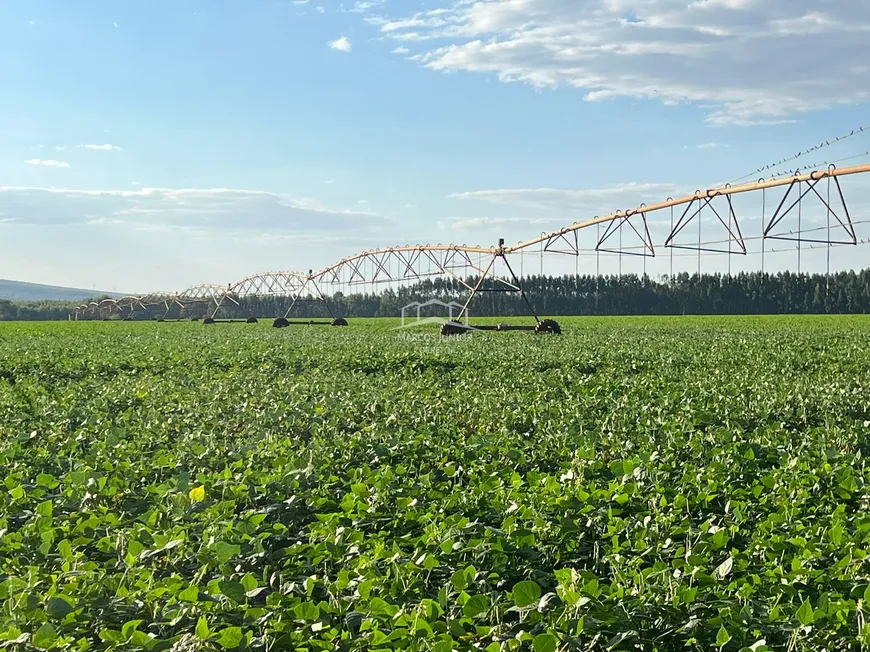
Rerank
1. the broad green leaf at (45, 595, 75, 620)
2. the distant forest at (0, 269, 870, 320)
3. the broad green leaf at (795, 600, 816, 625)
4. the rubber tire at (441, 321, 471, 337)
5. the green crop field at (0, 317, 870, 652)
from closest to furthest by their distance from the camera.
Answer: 1. the broad green leaf at (795, 600, 816, 625)
2. the green crop field at (0, 317, 870, 652)
3. the broad green leaf at (45, 595, 75, 620)
4. the rubber tire at (441, 321, 471, 337)
5. the distant forest at (0, 269, 870, 320)

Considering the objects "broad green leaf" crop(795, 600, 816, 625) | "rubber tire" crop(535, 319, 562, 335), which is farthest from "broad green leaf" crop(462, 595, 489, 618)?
"rubber tire" crop(535, 319, 562, 335)

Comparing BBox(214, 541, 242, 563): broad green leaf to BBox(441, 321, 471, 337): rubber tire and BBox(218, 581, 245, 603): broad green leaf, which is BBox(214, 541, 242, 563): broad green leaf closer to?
BBox(218, 581, 245, 603): broad green leaf

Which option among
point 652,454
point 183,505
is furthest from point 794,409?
point 183,505

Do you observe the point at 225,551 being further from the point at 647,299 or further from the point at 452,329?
the point at 647,299

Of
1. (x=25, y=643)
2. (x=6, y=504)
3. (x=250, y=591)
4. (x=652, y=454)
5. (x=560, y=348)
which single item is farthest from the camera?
(x=560, y=348)

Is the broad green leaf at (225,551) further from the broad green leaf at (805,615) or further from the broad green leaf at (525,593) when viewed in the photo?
the broad green leaf at (805,615)

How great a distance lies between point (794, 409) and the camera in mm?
8523

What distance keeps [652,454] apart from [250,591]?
10.3ft

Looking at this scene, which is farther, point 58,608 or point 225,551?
point 225,551

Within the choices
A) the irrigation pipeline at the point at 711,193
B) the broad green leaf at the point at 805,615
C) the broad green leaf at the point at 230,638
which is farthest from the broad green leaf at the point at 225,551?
the irrigation pipeline at the point at 711,193

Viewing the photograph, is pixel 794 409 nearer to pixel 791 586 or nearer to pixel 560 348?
pixel 791 586

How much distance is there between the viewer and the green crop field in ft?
10.2

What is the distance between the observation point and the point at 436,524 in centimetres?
429

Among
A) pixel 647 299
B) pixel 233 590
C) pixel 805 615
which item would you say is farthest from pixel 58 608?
pixel 647 299
